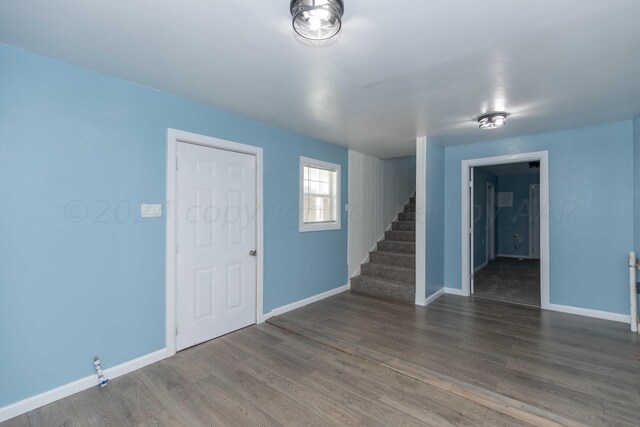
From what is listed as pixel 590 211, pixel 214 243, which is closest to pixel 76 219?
pixel 214 243

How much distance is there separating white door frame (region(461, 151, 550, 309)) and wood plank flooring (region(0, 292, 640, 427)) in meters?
0.63

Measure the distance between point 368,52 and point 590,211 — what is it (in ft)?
11.9

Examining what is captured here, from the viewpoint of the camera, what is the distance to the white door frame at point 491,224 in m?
7.43

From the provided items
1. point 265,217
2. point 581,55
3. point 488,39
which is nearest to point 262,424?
point 265,217

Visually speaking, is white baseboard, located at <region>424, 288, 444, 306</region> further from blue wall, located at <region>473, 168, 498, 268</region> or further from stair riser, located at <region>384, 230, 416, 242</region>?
blue wall, located at <region>473, 168, 498, 268</region>

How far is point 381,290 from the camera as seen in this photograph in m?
4.54

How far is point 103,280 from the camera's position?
227cm

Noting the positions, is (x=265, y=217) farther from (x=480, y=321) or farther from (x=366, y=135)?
(x=480, y=321)

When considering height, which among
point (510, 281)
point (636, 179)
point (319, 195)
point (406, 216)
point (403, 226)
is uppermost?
point (636, 179)

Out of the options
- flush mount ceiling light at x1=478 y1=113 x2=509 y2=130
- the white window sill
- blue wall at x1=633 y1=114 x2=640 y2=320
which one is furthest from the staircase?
blue wall at x1=633 y1=114 x2=640 y2=320

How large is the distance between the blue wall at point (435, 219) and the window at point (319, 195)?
138 centimetres

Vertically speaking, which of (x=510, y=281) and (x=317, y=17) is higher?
(x=317, y=17)

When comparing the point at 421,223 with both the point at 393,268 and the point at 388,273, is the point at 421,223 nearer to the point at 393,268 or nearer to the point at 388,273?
the point at 393,268

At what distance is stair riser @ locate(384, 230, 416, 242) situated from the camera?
5449 mm
